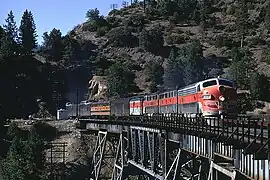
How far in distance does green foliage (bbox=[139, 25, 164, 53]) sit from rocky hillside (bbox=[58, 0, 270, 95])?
0.67 metres

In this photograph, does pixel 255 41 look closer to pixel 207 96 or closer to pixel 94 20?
pixel 94 20

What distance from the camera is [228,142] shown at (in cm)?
2205

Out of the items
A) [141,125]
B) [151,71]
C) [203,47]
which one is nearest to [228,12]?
[203,47]

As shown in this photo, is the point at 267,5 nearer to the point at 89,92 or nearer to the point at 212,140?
the point at 89,92

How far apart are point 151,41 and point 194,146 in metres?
103

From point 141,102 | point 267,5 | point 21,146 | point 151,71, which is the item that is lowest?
point 21,146

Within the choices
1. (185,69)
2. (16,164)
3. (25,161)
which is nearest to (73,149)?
(25,161)

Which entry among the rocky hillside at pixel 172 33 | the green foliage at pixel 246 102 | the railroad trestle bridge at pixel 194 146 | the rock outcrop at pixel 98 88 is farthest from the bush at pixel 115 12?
the railroad trestle bridge at pixel 194 146

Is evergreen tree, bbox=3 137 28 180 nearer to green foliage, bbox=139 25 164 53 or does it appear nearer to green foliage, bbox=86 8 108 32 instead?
green foliage, bbox=139 25 164 53

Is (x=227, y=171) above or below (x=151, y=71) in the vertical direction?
below

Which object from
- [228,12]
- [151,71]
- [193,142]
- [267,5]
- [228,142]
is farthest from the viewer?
[228,12]

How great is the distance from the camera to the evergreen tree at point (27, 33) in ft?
435

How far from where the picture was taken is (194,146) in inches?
1180

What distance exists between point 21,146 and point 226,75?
46710 mm
